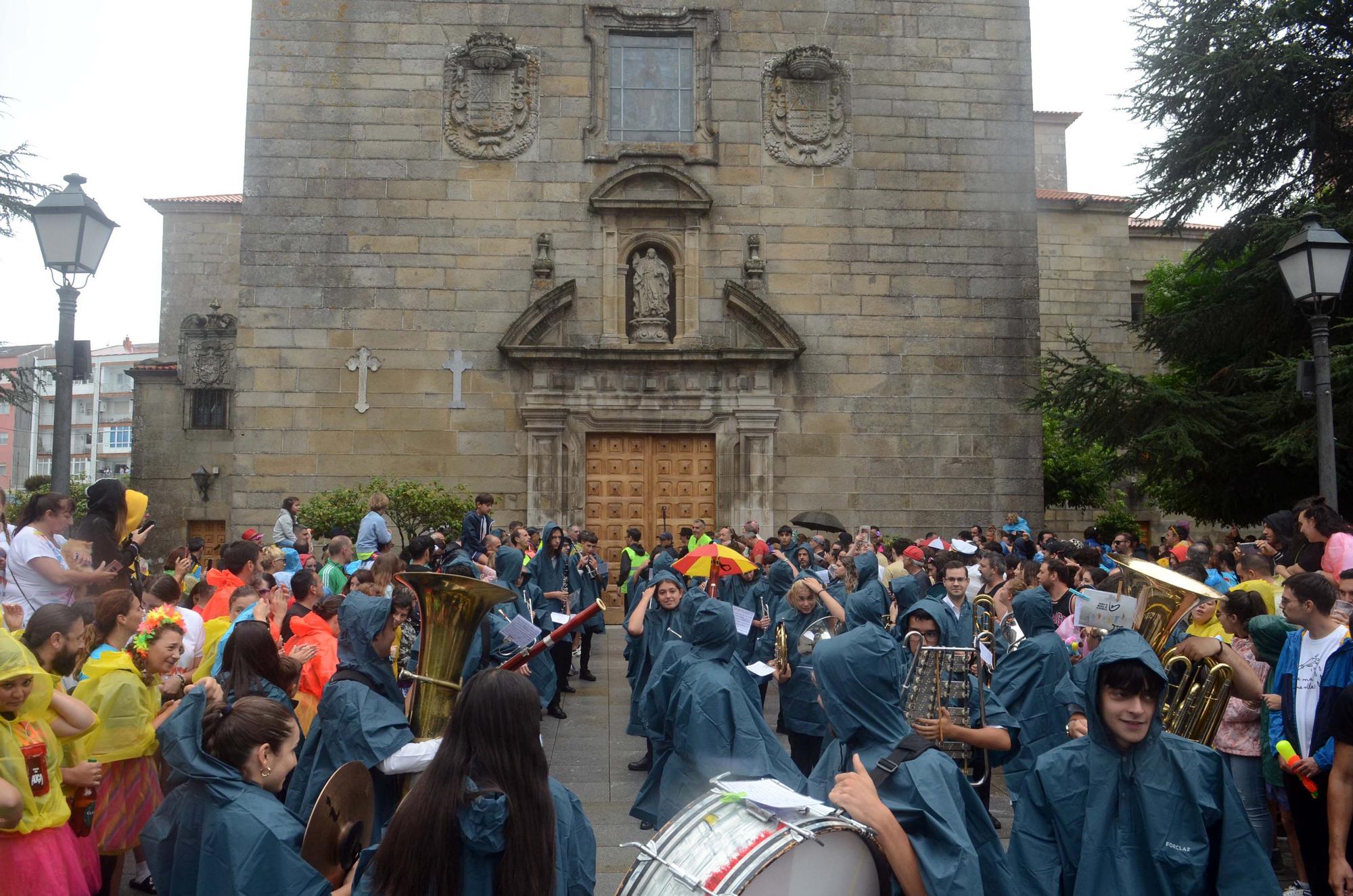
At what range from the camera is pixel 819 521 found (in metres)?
17.5

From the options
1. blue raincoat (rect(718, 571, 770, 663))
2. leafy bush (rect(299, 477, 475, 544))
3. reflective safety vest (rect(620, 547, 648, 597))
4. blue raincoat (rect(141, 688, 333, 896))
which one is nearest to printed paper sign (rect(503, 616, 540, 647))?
blue raincoat (rect(141, 688, 333, 896))

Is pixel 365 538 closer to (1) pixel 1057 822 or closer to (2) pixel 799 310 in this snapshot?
(2) pixel 799 310

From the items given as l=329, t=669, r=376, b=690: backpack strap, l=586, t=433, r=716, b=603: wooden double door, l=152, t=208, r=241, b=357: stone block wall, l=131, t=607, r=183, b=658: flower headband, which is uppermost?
l=152, t=208, r=241, b=357: stone block wall

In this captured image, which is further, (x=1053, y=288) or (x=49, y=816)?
(x=1053, y=288)

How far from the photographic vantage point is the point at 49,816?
445 cm

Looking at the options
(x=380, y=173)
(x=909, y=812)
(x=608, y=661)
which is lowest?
(x=608, y=661)

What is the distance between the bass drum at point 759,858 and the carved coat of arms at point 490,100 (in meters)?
16.7

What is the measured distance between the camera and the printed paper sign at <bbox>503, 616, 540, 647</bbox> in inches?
260

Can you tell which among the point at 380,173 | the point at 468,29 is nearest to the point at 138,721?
the point at 380,173

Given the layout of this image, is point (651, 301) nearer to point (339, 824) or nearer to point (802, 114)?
point (802, 114)

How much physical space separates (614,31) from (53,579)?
14618mm

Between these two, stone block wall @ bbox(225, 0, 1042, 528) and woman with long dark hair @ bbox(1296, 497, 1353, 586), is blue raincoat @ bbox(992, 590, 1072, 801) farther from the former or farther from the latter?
stone block wall @ bbox(225, 0, 1042, 528)

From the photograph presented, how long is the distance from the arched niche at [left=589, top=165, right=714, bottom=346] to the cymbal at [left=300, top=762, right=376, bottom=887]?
1509 centimetres

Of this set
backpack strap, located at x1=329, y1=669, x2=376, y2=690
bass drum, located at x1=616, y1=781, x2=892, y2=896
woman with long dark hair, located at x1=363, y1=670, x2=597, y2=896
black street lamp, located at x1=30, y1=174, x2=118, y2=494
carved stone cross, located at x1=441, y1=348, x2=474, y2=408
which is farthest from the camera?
carved stone cross, located at x1=441, y1=348, x2=474, y2=408
